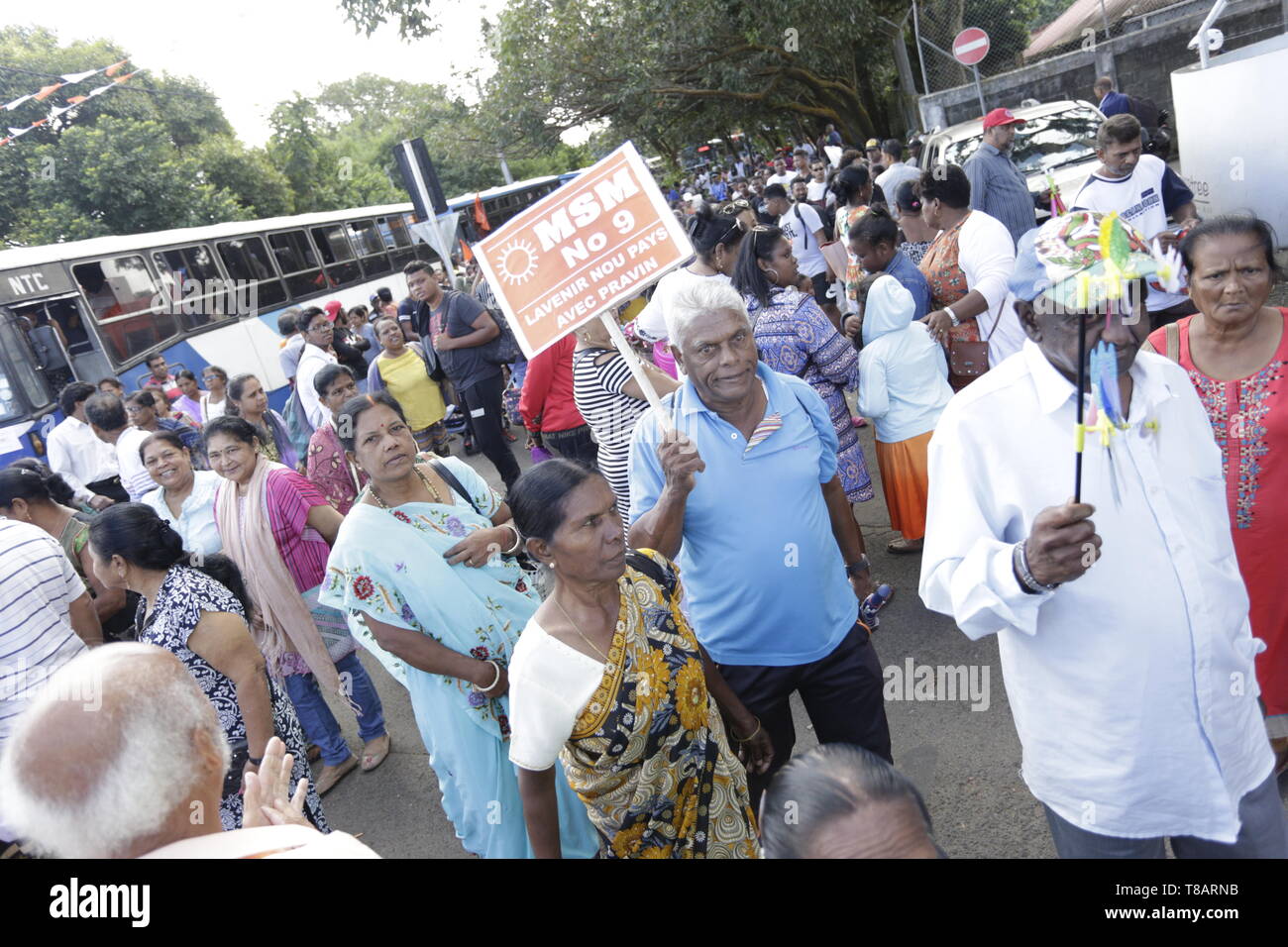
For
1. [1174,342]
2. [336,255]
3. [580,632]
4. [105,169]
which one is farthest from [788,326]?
[105,169]

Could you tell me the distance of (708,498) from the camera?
2.57 meters

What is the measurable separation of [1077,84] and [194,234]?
14994mm

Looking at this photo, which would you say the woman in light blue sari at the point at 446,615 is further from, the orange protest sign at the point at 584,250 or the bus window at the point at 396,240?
the bus window at the point at 396,240

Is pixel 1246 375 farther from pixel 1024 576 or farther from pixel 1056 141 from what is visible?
pixel 1056 141

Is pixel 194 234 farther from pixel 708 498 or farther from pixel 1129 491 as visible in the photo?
pixel 1129 491

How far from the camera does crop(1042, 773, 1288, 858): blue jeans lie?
1868mm

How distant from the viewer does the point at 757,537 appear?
2.55m

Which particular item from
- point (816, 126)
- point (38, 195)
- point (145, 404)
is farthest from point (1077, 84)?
point (38, 195)

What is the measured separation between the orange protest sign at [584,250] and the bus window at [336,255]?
1455cm

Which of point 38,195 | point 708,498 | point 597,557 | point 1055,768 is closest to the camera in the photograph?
point 1055,768

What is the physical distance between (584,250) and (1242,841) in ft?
7.53

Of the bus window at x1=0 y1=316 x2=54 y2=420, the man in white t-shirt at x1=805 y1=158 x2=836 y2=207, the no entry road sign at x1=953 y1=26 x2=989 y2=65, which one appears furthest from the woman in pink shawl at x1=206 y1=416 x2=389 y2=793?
the no entry road sign at x1=953 y1=26 x2=989 y2=65

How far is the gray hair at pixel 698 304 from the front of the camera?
2584 millimetres

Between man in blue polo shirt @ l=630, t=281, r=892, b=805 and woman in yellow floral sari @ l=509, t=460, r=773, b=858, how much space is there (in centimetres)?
29
